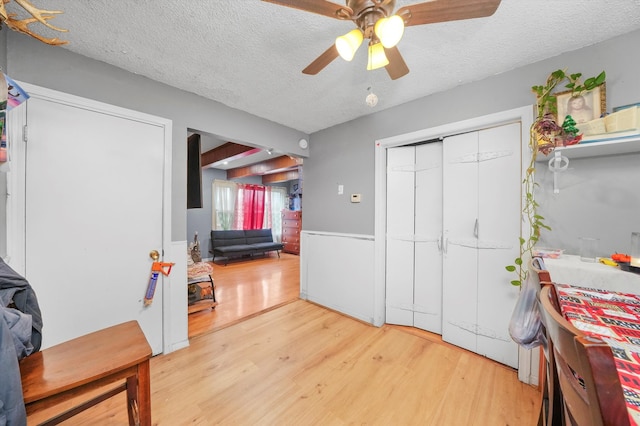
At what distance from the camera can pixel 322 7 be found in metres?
0.97

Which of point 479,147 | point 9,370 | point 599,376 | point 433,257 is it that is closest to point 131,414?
point 9,370

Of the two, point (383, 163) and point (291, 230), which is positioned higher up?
point (383, 163)

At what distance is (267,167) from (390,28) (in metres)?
4.77

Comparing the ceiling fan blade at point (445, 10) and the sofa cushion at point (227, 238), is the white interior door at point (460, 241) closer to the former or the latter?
the ceiling fan blade at point (445, 10)

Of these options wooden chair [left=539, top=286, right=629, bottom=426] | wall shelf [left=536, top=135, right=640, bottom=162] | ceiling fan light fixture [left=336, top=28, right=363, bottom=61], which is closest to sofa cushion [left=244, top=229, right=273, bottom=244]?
ceiling fan light fixture [left=336, top=28, right=363, bottom=61]

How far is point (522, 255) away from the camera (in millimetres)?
1697

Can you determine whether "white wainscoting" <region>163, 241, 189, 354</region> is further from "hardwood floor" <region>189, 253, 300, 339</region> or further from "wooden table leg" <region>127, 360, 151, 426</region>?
"wooden table leg" <region>127, 360, 151, 426</region>

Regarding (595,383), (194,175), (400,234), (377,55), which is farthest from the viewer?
(194,175)

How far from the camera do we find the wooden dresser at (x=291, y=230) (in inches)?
265

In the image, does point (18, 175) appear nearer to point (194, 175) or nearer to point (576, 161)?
point (194, 175)

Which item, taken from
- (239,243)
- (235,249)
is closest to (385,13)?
(235,249)

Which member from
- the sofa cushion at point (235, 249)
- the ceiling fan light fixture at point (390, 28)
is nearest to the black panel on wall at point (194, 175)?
the ceiling fan light fixture at point (390, 28)

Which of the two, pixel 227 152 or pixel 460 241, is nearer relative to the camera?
pixel 460 241

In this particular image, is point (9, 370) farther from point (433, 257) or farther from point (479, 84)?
point (479, 84)
